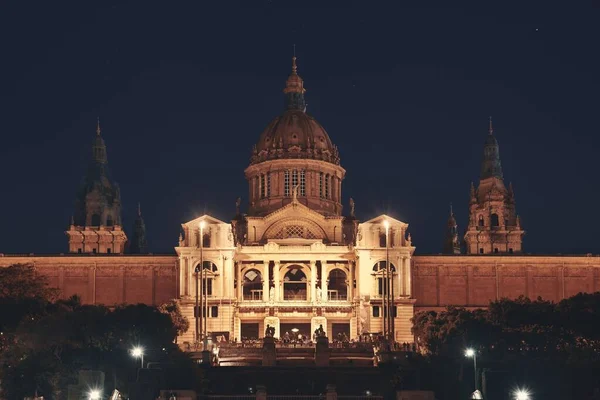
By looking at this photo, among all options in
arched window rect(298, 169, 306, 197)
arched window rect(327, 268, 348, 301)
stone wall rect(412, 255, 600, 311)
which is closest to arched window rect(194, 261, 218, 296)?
arched window rect(327, 268, 348, 301)

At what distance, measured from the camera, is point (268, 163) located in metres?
157

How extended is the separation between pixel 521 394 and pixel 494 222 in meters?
84.6

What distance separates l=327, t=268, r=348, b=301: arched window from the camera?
479ft

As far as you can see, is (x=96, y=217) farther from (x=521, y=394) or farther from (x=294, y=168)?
(x=521, y=394)

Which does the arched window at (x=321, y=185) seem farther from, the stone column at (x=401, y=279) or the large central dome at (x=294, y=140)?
the stone column at (x=401, y=279)

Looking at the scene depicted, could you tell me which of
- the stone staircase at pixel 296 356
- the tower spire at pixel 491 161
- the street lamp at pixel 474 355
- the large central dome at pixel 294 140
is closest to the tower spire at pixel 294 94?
the large central dome at pixel 294 140

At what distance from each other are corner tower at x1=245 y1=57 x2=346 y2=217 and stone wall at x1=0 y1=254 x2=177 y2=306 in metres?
15.1

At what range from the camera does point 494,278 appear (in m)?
146

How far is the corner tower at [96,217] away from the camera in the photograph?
167 metres

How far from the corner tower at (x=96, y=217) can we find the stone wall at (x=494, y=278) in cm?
4228

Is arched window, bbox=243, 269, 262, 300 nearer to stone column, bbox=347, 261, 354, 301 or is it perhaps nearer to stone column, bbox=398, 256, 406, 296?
stone column, bbox=347, 261, 354, 301

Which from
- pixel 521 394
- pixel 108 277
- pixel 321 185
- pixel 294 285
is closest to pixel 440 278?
pixel 294 285

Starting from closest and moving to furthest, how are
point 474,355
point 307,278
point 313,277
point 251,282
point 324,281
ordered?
point 474,355
point 324,281
point 313,277
point 307,278
point 251,282

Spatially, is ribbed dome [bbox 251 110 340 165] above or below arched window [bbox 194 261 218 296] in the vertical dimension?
above
